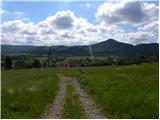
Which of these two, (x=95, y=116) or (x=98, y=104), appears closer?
(x=95, y=116)

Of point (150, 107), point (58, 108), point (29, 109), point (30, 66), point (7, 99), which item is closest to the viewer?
point (150, 107)

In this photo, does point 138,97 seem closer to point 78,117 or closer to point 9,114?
point 78,117

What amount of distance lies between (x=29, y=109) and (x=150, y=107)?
578 centimetres

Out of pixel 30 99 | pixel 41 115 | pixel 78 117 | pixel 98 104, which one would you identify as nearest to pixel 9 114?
pixel 41 115

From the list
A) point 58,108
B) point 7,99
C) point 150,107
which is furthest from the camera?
point 7,99

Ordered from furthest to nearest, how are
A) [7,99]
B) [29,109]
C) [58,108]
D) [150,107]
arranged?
[7,99]
[58,108]
[29,109]
[150,107]

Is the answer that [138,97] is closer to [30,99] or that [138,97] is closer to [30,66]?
[30,99]

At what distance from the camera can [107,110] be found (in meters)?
16.8

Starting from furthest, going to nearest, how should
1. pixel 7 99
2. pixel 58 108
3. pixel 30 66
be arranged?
pixel 30 66
pixel 7 99
pixel 58 108

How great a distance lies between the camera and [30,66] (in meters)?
142

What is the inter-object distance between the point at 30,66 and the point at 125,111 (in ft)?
424

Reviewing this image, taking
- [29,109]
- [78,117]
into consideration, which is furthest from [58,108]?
[78,117]

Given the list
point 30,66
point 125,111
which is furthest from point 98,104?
point 30,66

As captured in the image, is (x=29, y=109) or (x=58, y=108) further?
(x=58, y=108)
